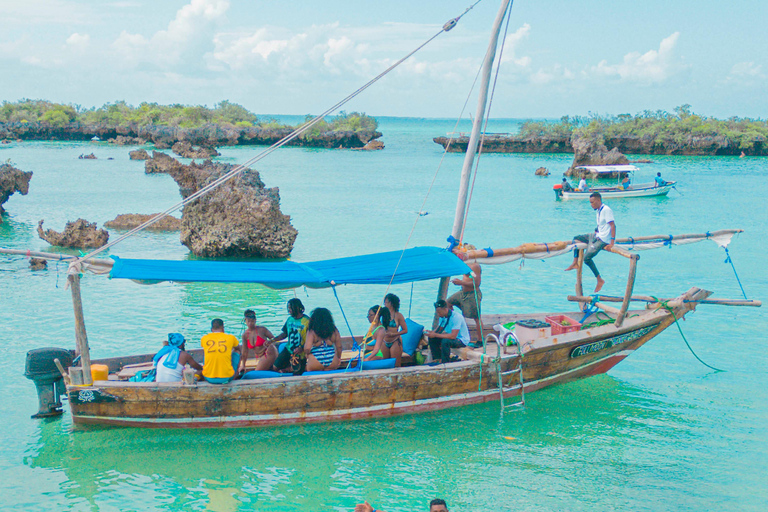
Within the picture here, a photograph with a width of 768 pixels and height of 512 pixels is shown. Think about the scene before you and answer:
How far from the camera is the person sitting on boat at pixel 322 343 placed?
335 inches

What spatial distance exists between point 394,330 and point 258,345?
2095mm

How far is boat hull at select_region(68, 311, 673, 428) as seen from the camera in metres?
7.95

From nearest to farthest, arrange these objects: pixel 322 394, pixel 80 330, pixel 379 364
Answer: pixel 80 330, pixel 322 394, pixel 379 364

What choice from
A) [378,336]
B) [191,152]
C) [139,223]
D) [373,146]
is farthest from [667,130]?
[378,336]

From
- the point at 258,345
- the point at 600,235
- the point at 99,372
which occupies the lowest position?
the point at 99,372

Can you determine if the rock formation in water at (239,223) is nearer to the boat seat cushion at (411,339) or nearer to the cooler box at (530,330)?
the boat seat cushion at (411,339)

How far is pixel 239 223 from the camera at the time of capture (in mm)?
18109

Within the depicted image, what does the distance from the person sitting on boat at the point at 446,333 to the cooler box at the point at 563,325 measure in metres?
1.55

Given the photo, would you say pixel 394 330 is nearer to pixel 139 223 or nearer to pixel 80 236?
pixel 80 236

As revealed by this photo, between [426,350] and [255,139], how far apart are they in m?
74.1

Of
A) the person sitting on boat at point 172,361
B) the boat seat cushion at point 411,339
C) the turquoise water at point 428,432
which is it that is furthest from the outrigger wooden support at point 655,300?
the person sitting on boat at point 172,361

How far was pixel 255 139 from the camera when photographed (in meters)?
79.9

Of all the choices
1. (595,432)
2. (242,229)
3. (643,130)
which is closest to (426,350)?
(595,432)

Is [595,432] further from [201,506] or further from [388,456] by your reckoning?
[201,506]
